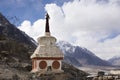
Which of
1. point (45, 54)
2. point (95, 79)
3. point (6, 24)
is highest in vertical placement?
point (6, 24)

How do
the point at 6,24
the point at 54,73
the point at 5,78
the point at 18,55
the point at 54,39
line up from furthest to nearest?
the point at 6,24, the point at 18,55, the point at 54,39, the point at 54,73, the point at 5,78

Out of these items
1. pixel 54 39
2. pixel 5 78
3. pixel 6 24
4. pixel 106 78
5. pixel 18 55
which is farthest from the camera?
pixel 6 24

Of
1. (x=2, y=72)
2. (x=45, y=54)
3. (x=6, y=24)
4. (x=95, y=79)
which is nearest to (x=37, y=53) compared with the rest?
(x=45, y=54)

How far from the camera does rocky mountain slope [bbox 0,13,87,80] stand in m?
56.9

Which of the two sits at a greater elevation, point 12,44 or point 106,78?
point 12,44

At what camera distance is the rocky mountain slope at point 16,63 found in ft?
187

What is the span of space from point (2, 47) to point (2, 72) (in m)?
37.7

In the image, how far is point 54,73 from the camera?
58031 mm

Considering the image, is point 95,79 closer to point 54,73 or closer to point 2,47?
point 54,73

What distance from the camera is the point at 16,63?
78125mm

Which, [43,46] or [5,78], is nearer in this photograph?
[5,78]

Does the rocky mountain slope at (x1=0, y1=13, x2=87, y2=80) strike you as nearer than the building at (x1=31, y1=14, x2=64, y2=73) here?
Yes

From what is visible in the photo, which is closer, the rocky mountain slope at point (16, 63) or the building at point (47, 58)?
the rocky mountain slope at point (16, 63)

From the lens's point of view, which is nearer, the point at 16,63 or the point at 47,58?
the point at 47,58
